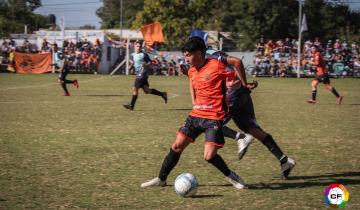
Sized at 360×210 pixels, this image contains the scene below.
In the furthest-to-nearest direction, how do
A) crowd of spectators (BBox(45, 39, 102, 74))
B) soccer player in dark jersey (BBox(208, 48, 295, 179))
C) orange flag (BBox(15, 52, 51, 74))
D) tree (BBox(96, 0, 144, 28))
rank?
tree (BBox(96, 0, 144, 28)), crowd of spectators (BBox(45, 39, 102, 74)), orange flag (BBox(15, 52, 51, 74)), soccer player in dark jersey (BBox(208, 48, 295, 179))

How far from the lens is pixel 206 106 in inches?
252

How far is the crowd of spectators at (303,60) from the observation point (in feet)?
134

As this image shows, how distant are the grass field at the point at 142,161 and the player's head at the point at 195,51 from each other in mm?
1579

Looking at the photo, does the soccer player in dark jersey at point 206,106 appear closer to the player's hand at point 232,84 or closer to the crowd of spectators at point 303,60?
the player's hand at point 232,84

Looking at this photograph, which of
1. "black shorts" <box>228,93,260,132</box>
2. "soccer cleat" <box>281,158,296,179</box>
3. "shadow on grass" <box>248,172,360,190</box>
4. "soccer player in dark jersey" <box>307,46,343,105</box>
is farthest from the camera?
"soccer player in dark jersey" <box>307,46,343,105</box>

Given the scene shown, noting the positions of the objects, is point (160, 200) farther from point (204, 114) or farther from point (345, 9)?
point (345, 9)

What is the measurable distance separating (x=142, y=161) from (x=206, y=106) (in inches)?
87.3

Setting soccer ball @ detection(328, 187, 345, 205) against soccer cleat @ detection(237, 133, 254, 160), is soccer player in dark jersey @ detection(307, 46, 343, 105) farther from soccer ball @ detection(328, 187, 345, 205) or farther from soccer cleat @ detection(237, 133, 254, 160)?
soccer ball @ detection(328, 187, 345, 205)

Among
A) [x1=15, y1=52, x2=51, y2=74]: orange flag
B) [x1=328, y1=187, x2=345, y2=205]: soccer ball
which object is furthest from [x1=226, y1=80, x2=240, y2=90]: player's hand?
[x1=15, y1=52, x2=51, y2=74]: orange flag

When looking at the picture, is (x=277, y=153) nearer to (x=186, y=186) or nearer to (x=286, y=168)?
(x=286, y=168)

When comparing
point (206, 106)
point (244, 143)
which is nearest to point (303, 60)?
point (244, 143)

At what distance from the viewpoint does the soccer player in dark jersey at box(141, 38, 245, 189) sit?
631 cm

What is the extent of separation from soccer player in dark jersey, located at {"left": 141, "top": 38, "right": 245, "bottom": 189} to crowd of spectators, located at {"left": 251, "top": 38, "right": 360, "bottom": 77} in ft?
117

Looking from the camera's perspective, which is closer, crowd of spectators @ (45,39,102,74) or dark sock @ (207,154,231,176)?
dark sock @ (207,154,231,176)
